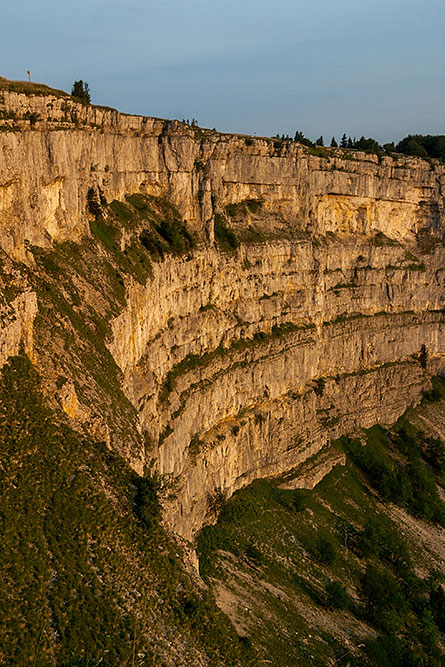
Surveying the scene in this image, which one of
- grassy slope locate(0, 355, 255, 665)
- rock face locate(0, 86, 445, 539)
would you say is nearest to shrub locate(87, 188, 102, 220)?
rock face locate(0, 86, 445, 539)

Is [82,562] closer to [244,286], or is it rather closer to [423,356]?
[244,286]

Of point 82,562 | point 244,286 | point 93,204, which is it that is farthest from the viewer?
point 244,286

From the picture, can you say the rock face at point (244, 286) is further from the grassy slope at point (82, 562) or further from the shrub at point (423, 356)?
the grassy slope at point (82, 562)

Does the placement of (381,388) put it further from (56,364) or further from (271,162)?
(56,364)

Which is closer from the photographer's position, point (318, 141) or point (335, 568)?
point (335, 568)

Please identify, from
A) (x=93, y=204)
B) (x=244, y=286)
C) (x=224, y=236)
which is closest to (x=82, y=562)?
(x=93, y=204)

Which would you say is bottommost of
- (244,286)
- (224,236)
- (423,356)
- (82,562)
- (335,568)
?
(335,568)

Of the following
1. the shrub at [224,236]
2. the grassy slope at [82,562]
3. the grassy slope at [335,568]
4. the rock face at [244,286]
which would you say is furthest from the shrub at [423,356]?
the grassy slope at [82,562]
